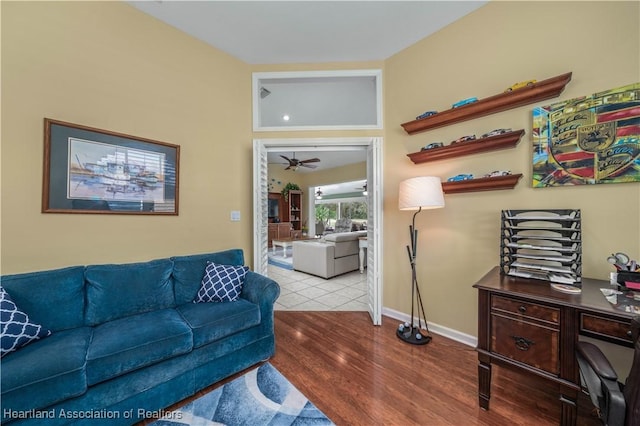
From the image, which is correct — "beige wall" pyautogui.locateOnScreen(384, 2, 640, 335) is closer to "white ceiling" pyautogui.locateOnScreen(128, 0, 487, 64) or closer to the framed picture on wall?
"white ceiling" pyautogui.locateOnScreen(128, 0, 487, 64)

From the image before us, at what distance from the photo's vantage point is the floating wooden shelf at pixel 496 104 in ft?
5.92

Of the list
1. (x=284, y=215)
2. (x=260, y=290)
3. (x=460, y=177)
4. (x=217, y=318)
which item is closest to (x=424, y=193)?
(x=460, y=177)

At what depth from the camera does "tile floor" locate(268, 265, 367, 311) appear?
3307 millimetres

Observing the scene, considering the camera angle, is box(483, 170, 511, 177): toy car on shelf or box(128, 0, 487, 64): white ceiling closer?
box(483, 170, 511, 177): toy car on shelf

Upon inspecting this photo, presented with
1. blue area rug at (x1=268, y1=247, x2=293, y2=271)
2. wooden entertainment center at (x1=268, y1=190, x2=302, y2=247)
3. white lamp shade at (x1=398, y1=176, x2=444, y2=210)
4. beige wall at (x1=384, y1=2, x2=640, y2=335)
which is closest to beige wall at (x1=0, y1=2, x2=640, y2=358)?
beige wall at (x1=384, y1=2, x2=640, y2=335)

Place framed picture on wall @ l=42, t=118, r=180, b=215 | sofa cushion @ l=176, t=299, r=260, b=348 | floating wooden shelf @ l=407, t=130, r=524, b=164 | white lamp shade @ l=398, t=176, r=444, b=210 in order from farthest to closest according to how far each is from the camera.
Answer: white lamp shade @ l=398, t=176, r=444, b=210, floating wooden shelf @ l=407, t=130, r=524, b=164, framed picture on wall @ l=42, t=118, r=180, b=215, sofa cushion @ l=176, t=299, r=260, b=348

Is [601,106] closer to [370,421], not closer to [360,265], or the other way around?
[370,421]

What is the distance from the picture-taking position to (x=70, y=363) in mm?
1274

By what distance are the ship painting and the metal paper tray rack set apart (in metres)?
3.23

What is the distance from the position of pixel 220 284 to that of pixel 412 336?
2.01 meters

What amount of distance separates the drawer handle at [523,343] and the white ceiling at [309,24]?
9.37 feet

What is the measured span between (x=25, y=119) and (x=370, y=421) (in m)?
3.28

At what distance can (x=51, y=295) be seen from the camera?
166 centimetres

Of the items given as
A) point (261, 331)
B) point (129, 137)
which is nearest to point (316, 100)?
point (129, 137)
